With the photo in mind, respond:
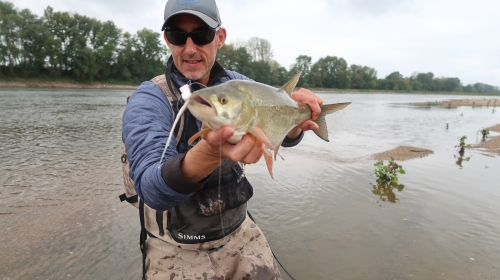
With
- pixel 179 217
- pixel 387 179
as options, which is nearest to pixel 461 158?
pixel 387 179

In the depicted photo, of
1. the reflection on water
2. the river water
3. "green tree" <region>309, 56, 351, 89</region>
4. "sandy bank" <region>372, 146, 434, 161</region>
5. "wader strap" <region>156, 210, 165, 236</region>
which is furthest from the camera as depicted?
"green tree" <region>309, 56, 351, 89</region>

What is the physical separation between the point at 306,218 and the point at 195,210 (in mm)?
3999

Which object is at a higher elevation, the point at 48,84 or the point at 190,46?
the point at 48,84

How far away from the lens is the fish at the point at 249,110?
1.62 m

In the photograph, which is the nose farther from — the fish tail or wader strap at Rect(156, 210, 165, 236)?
wader strap at Rect(156, 210, 165, 236)

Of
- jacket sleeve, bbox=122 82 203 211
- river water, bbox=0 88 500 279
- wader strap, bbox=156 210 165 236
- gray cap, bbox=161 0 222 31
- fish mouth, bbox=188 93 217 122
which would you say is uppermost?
gray cap, bbox=161 0 222 31

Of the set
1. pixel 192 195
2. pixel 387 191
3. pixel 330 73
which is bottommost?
pixel 387 191

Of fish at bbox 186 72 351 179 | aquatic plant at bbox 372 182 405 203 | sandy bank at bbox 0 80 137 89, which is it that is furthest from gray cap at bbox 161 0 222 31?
sandy bank at bbox 0 80 137 89

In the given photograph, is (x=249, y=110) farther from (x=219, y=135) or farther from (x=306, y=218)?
(x=306, y=218)

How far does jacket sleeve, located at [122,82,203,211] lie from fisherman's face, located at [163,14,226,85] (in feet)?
1.52

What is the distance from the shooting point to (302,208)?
22.5 ft

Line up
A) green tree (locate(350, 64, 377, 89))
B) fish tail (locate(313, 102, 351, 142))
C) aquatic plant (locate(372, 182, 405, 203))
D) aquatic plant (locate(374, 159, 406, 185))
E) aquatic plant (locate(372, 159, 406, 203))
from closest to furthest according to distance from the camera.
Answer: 1. fish tail (locate(313, 102, 351, 142))
2. aquatic plant (locate(372, 182, 405, 203))
3. aquatic plant (locate(372, 159, 406, 203))
4. aquatic plant (locate(374, 159, 406, 185))
5. green tree (locate(350, 64, 377, 89))

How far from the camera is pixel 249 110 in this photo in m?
1.90

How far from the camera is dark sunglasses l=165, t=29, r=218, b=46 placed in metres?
2.91
